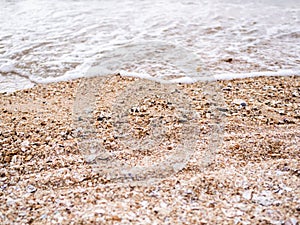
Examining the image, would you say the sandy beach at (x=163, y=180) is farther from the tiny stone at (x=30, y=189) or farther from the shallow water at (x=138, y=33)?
the shallow water at (x=138, y=33)

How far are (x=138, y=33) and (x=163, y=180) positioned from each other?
11.4 feet

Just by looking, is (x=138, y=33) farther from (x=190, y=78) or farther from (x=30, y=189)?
(x=30, y=189)

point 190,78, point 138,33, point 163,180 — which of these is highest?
point 138,33

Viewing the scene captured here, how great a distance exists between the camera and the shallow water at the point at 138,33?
3.83 meters

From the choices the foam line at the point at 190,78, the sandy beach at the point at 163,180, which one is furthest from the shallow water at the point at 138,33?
the sandy beach at the point at 163,180

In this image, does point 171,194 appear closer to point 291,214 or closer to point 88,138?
point 291,214

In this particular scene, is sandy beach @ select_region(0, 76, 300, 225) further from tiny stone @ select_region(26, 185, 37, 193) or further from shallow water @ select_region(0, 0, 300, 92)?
shallow water @ select_region(0, 0, 300, 92)

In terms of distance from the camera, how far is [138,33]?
16.3 ft

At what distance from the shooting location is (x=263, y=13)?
19.1 feet

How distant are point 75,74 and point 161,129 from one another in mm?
1628

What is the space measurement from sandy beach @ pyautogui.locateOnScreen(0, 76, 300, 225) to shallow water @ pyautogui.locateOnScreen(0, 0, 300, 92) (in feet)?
3.66

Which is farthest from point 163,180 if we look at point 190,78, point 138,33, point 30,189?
point 138,33

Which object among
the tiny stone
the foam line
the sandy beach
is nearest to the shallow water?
the foam line

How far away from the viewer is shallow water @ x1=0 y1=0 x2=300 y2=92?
3.83 meters
